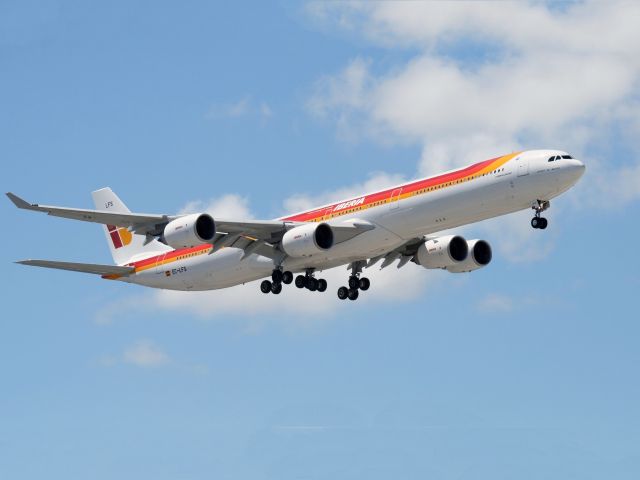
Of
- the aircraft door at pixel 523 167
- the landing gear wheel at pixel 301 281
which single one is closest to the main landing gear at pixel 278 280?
the landing gear wheel at pixel 301 281

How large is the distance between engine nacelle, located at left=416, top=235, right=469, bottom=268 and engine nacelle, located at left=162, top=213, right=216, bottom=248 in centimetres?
1250

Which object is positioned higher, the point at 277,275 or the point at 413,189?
the point at 413,189

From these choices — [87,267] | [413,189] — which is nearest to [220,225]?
[413,189]

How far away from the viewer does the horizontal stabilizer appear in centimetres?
5641

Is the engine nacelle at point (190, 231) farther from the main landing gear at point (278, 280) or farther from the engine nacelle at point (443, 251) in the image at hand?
the engine nacelle at point (443, 251)

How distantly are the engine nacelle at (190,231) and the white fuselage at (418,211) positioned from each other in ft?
17.9

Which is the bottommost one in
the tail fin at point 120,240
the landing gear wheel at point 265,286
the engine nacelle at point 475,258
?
the landing gear wheel at point 265,286

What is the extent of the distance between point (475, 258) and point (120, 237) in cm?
2132

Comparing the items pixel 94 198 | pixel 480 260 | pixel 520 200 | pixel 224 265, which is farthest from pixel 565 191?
pixel 94 198

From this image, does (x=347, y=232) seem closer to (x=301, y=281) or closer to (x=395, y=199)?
(x=395, y=199)

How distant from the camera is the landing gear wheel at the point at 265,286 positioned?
56719 mm

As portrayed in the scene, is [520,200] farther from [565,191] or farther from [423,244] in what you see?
[423,244]

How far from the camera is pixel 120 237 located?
6606 centimetres

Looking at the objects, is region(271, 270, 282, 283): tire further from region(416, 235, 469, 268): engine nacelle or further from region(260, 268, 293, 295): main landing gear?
region(416, 235, 469, 268): engine nacelle
